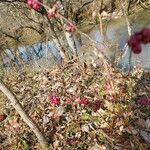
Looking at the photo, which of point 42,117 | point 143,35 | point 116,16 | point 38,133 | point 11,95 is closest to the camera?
point 143,35

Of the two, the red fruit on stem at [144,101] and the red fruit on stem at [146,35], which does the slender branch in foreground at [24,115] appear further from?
the red fruit on stem at [146,35]

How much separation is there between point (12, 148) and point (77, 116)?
1.24m

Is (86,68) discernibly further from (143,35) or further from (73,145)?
(143,35)

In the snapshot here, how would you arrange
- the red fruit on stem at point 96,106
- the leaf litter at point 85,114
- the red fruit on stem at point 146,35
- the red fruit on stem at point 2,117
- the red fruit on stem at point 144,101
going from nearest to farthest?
the red fruit on stem at point 146,35
the leaf litter at point 85,114
the red fruit on stem at point 144,101
the red fruit on stem at point 96,106
the red fruit on stem at point 2,117

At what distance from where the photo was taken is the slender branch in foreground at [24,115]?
18.1 ft

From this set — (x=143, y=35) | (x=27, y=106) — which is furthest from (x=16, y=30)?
(x=143, y=35)

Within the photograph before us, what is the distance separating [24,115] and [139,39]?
3.83m

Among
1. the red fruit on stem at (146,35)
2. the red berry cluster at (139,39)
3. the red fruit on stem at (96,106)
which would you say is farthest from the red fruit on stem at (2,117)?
the red fruit on stem at (146,35)

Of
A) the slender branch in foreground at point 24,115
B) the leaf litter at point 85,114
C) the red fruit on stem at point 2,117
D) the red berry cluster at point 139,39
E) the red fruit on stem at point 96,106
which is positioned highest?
the red berry cluster at point 139,39

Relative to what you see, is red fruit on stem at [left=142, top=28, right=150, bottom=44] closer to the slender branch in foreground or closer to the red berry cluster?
the red berry cluster

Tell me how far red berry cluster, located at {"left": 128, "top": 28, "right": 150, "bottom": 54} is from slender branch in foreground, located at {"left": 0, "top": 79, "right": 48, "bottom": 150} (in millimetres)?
3383

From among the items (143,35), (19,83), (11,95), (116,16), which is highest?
(143,35)

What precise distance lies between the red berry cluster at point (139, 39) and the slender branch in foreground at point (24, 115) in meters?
3.38

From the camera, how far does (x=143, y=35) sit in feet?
7.43
